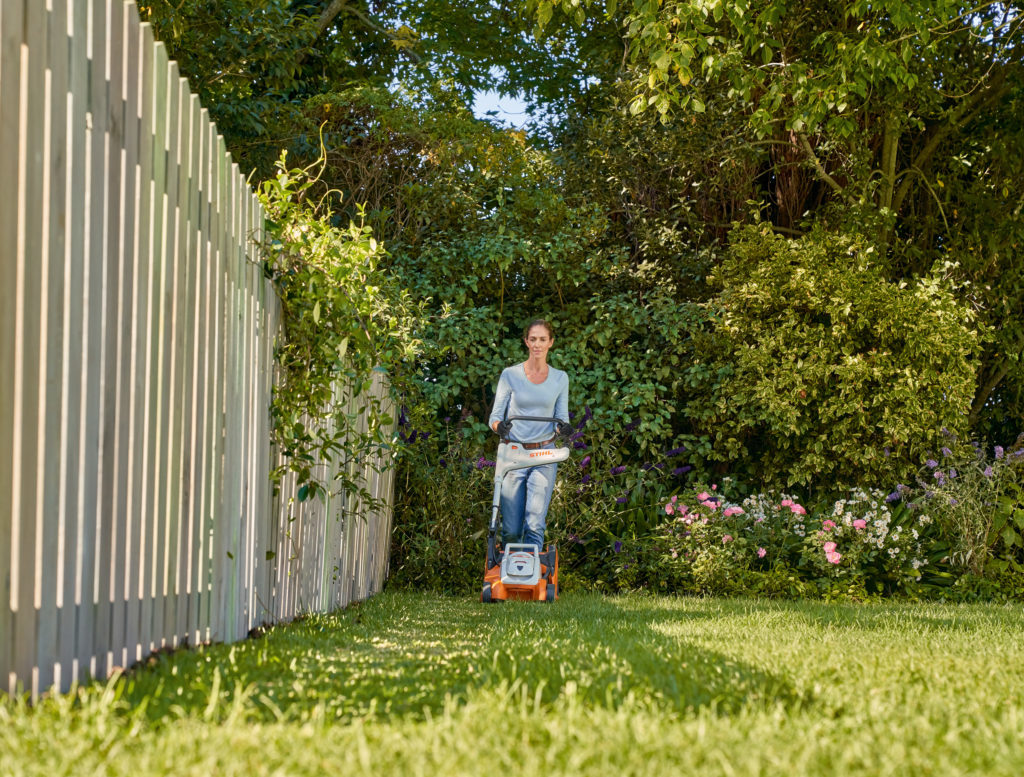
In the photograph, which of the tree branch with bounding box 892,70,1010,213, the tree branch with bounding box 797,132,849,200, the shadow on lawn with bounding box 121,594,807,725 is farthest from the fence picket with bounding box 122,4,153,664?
the tree branch with bounding box 892,70,1010,213

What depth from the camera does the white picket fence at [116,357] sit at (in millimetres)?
2463

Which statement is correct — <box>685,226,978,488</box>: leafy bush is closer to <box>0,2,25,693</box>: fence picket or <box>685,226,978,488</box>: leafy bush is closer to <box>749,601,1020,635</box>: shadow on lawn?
<box>749,601,1020,635</box>: shadow on lawn

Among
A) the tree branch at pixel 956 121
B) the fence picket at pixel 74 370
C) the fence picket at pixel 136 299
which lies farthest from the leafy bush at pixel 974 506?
the fence picket at pixel 74 370

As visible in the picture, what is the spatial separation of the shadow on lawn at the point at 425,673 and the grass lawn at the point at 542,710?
11 millimetres

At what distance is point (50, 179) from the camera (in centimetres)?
258

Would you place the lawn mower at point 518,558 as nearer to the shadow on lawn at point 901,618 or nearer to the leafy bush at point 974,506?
the shadow on lawn at point 901,618

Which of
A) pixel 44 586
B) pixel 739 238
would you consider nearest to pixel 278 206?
pixel 44 586

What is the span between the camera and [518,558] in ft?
22.9

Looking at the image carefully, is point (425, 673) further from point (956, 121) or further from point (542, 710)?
point (956, 121)

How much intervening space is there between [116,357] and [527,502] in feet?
15.2

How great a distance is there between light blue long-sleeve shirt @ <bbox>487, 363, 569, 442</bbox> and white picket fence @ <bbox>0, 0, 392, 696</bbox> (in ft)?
10.4

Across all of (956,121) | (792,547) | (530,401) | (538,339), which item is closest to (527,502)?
(530,401)

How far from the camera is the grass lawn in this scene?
213 centimetres

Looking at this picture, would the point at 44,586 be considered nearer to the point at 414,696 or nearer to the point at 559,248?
the point at 414,696
